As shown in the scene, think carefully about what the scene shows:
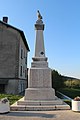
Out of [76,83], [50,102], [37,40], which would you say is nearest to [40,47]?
[37,40]

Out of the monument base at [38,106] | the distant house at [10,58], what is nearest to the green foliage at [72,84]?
the distant house at [10,58]

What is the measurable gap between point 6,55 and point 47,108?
16.4 meters

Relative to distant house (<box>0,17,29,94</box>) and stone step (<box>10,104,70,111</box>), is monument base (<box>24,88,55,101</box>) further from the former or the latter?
distant house (<box>0,17,29,94</box>)

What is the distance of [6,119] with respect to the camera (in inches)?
293

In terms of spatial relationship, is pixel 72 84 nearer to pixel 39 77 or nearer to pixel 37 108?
pixel 39 77

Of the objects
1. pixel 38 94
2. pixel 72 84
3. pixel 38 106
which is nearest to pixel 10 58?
pixel 38 94

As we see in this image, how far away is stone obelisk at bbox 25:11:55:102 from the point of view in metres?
11.1

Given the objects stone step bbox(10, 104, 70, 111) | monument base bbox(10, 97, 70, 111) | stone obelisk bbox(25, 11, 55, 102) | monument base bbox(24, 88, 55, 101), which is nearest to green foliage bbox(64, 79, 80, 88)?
stone obelisk bbox(25, 11, 55, 102)

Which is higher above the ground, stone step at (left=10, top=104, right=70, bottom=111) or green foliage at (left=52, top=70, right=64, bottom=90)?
green foliage at (left=52, top=70, right=64, bottom=90)

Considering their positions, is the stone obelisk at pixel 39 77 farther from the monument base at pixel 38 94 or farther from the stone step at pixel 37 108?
the stone step at pixel 37 108

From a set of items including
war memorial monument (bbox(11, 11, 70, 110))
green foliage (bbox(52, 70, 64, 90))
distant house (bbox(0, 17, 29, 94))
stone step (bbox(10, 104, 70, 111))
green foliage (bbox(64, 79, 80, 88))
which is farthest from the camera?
green foliage (bbox(64, 79, 80, 88))

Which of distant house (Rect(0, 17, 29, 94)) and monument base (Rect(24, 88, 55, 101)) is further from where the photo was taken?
distant house (Rect(0, 17, 29, 94))

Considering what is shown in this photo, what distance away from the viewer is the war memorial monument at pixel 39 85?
10273 mm

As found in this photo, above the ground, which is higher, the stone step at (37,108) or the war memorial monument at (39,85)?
the war memorial monument at (39,85)
